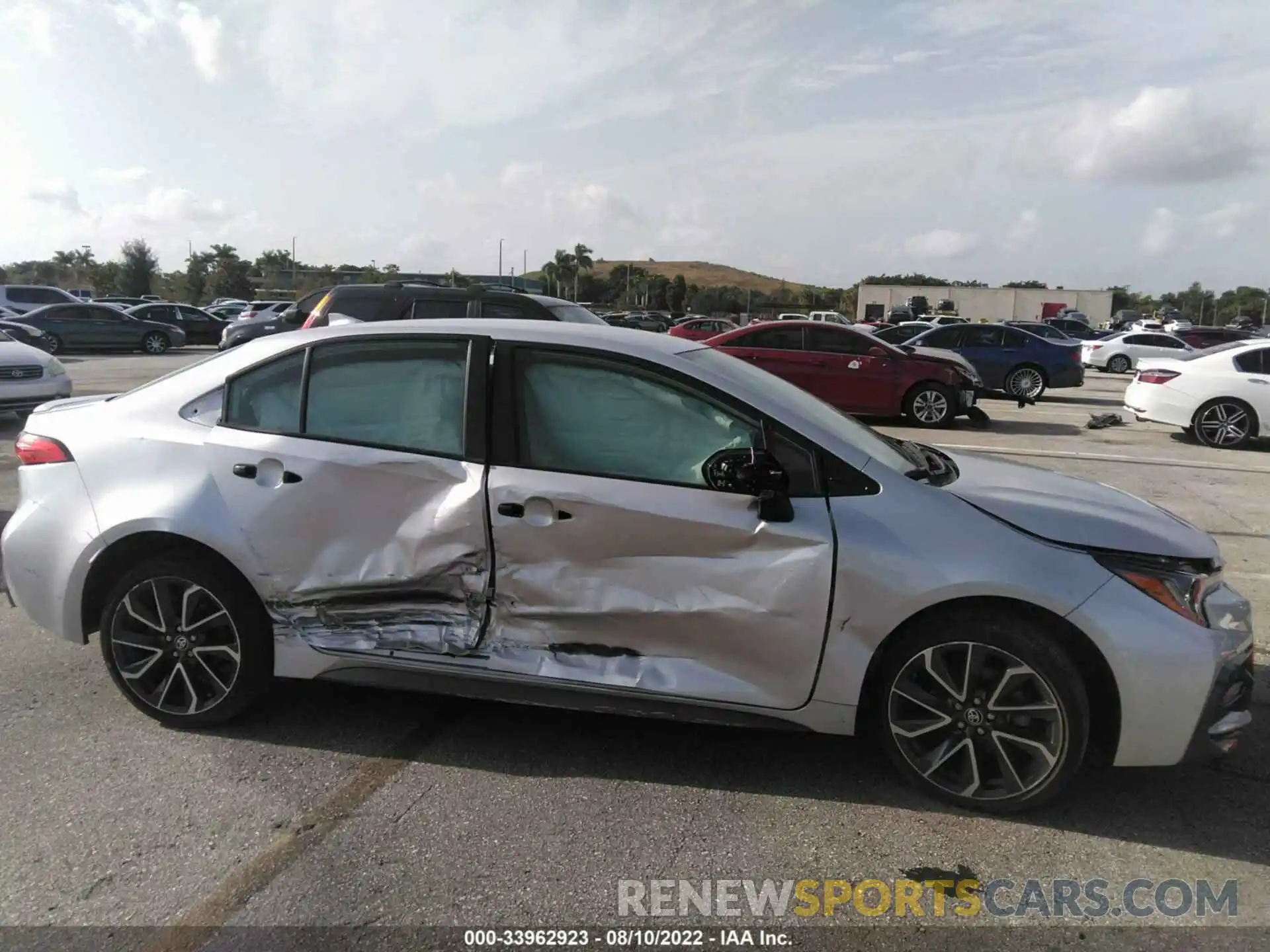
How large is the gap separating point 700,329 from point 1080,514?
2580cm

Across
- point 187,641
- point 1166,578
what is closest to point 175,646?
point 187,641

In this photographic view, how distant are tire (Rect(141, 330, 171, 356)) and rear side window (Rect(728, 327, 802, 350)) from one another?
68.8 feet

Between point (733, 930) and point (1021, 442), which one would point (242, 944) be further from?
point (1021, 442)

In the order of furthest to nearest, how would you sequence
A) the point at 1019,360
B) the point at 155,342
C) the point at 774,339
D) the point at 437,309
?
1. the point at 155,342
2. the point at 1019,360
3. the point at 774,339
4. the point at 437,309

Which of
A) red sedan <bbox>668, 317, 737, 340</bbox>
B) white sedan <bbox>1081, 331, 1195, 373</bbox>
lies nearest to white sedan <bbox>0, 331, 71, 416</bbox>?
red sedan <bbox>668, 317, 737, 340</bbox>

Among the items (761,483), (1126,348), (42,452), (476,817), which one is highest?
(1126,348)

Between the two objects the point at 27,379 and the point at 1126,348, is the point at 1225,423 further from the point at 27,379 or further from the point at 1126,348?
the point at 1126,348

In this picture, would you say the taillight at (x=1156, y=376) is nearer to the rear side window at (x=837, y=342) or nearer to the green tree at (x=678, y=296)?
the rear side window at (x=837, y=342)

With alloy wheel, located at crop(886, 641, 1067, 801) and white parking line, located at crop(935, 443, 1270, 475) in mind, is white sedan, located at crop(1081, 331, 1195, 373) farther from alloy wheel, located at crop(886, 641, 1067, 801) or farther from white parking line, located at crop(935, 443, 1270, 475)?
alloy wheel, located at crop(886, 641, 1067, 801)

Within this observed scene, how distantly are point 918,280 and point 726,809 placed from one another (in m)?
103

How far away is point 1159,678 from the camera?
304 cm

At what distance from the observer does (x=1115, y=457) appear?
11094 millimetres

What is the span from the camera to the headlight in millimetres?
3113

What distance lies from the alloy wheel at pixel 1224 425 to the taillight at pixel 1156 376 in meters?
0.67
